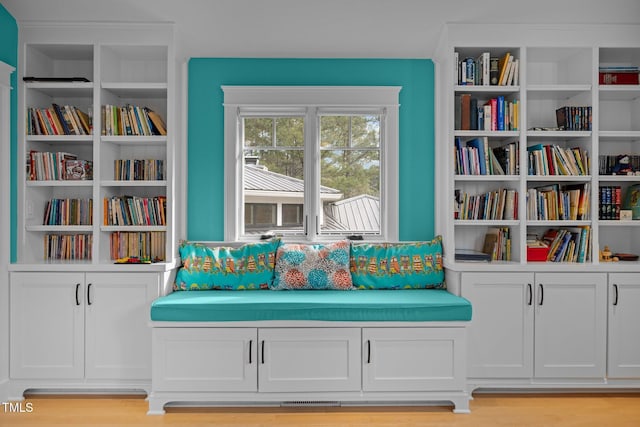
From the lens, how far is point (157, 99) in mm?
3736

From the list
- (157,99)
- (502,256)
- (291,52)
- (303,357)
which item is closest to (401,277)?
(502,256)

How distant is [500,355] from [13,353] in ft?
10.5

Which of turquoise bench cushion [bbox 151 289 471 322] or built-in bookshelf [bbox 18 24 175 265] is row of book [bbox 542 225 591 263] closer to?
turquoise bench cushion [bbox 151 289 471 322]

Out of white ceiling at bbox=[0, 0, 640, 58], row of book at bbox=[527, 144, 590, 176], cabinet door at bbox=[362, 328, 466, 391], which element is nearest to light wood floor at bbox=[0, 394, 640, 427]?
cabinet door at bbox=[362, 328, 466, 391]

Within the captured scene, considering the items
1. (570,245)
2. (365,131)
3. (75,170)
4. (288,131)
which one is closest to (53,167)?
(75,170)

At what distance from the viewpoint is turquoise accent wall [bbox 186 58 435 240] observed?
3807 mm

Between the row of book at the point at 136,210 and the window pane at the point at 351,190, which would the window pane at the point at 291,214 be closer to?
the window pane at the point at 351,190

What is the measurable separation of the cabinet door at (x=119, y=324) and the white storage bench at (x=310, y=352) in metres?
0.28

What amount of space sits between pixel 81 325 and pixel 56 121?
141 centimetres

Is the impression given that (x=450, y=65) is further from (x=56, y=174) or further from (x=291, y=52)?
(x=56, y=174)

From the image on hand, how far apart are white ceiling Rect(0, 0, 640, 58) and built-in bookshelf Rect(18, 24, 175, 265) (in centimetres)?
15

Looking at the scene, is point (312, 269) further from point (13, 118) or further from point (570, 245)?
point (13, 118)

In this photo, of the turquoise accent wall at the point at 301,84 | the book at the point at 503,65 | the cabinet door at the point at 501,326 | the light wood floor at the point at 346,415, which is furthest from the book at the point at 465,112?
the light wood floor at the point at 346,415

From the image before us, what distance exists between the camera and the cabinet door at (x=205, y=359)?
118 inches
